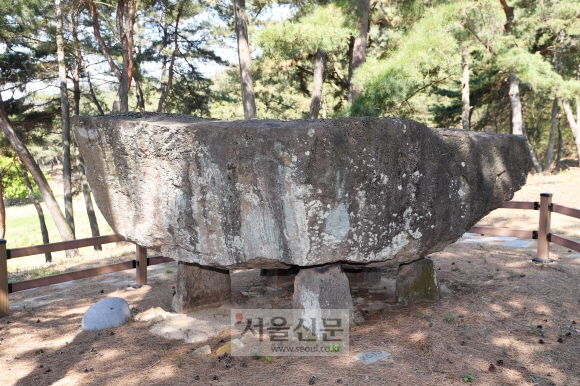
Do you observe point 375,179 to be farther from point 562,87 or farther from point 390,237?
point 562,87

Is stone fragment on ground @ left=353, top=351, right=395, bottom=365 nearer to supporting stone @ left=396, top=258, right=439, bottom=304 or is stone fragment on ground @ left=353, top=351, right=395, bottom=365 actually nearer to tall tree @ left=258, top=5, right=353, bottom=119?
supporting stone @ left=396, top=258, right=439, bottom=304

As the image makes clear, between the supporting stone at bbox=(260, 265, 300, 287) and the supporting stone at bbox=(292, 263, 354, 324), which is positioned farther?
the supporting stone at bbox=(260, 265, 300, 287)

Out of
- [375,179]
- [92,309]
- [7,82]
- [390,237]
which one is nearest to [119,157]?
[92,309]

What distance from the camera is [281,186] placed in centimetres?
407

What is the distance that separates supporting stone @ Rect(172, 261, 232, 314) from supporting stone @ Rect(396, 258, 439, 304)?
2.24m

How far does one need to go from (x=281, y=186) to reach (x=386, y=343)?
73.9 inches

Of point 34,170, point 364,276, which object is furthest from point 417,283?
point 34,170

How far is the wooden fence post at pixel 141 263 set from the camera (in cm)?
709

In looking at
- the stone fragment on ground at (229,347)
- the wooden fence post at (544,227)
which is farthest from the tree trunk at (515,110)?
the stone fragment on ground at (229,347)

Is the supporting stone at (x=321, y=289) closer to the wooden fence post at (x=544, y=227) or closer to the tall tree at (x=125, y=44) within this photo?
the wooden fence post at (x=544, y=227)

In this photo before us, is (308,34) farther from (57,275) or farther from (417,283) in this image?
(57,275)

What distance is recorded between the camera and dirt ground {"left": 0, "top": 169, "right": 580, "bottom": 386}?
3.91 metres

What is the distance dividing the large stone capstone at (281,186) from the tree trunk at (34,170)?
8450mm

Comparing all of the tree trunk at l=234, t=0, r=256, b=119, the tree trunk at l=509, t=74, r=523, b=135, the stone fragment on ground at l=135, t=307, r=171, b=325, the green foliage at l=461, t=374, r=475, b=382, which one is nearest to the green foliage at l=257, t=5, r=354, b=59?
the tree trunk at l=234, t=0, r=256, b=119
